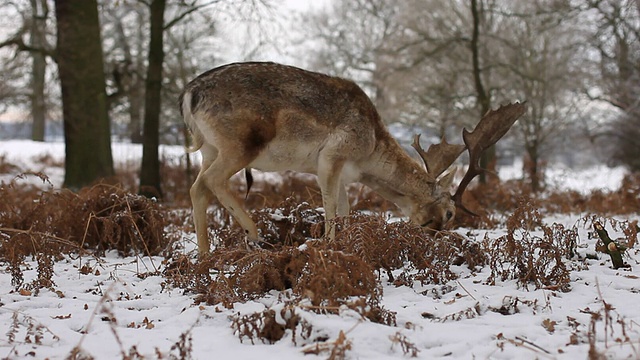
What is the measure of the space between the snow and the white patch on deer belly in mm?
1626

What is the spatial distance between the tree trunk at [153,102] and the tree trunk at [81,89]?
803mm

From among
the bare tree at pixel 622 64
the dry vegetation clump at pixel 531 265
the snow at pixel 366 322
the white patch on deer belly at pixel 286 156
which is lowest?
the snow at pixel 366 322

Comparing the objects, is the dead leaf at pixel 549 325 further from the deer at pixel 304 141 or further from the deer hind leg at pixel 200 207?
the deer hind leg at pixel 200 207

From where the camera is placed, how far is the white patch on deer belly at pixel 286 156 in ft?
19.9

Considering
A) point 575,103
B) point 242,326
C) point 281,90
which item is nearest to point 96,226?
point 281,90

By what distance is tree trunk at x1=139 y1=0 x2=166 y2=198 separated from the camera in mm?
11805

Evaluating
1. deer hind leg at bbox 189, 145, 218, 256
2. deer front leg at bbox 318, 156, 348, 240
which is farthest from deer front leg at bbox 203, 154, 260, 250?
deer front leg at bbox 318, 156, 348, 240

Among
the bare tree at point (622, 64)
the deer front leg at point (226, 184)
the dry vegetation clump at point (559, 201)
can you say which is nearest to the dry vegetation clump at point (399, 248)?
the deer front leg at point (226, 184)

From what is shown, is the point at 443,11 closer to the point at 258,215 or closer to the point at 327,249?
the point at 258,215

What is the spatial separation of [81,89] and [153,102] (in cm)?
139

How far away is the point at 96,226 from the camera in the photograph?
21.5 ft

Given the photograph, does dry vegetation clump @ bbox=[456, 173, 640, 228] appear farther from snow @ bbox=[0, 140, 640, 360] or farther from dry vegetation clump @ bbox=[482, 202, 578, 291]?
snow @ bbox=[0, 140, 640, 360]

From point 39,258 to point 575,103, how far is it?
804 inches

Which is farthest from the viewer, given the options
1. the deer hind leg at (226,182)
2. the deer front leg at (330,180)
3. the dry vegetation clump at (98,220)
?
the dry vegetation clump at (98,220)
